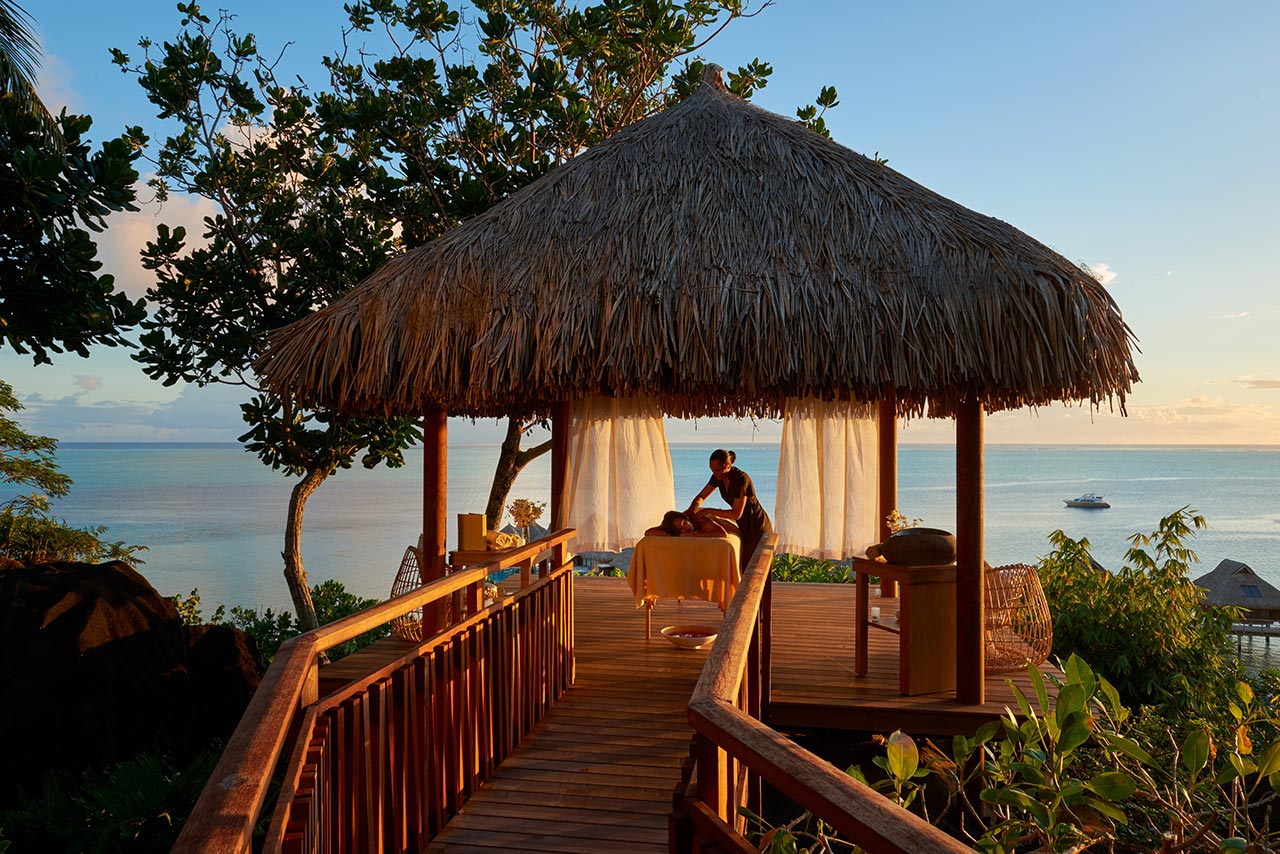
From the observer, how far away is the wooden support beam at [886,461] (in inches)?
264

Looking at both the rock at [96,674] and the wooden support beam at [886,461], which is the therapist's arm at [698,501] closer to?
the wooden support beam at [886,461]

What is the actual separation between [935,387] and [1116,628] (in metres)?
4.16

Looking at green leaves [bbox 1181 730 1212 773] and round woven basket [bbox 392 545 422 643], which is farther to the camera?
round woven basket [bbox 392 545 422 643]

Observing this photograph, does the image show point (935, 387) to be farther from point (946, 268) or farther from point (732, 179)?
point (732, 179)

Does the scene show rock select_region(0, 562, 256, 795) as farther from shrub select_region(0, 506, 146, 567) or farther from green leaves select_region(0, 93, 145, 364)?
shrub select_region(0, 506, 146, 567)

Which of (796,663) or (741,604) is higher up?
(741,604)

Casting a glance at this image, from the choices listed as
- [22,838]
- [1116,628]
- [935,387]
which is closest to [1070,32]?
[1116,628]

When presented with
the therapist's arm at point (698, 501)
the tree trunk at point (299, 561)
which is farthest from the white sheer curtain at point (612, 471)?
the tree trunk at point (299, 561)

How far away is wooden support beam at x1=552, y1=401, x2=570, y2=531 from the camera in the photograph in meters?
5.96

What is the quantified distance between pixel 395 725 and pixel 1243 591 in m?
15.9

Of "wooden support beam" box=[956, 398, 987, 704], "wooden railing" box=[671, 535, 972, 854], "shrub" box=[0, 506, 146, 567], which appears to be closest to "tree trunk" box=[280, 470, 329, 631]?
"shrub" box=[0, 506, 146, 567]

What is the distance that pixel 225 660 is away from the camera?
5703 mm

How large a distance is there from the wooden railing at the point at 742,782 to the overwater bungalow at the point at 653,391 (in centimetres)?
42

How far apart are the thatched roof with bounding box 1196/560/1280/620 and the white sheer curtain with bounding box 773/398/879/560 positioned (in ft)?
34.1
